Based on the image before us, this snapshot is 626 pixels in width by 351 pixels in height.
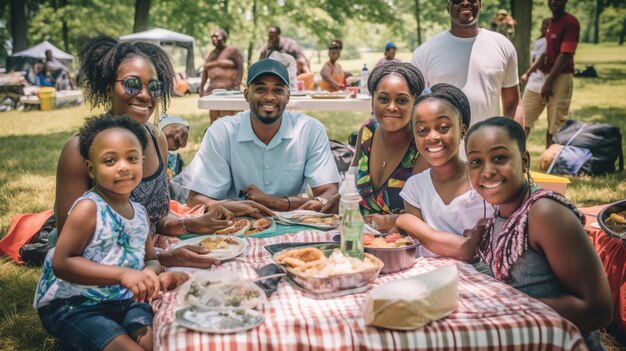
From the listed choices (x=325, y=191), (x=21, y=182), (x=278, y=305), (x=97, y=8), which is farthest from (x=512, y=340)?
(x=97, y=8)

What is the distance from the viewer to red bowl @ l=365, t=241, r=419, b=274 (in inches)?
86.4

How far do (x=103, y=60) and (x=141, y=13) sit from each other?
18055mm

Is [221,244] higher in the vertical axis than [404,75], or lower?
lower

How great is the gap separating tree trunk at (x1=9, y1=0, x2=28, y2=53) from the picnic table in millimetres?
22538

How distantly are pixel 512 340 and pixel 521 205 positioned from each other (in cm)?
67

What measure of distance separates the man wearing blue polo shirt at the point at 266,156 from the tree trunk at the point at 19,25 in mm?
26123

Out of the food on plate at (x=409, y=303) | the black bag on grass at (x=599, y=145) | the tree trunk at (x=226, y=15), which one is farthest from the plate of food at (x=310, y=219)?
the tree trunk at (x=226, y=15)

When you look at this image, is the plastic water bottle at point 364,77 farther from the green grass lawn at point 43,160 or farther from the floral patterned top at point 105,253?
the floral patterned top at point 105,253

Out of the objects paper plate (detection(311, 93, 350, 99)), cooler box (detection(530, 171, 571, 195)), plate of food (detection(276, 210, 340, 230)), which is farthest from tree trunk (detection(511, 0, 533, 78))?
plate of food (detection(276, 210, 340, 230))

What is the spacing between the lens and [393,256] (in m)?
2.21

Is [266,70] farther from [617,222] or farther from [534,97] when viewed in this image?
[534,97]

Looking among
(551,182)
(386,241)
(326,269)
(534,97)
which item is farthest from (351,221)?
(534,97)

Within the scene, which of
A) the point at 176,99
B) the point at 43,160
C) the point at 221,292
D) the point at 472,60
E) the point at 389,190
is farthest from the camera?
the point at 176,99

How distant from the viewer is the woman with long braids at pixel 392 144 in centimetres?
334
